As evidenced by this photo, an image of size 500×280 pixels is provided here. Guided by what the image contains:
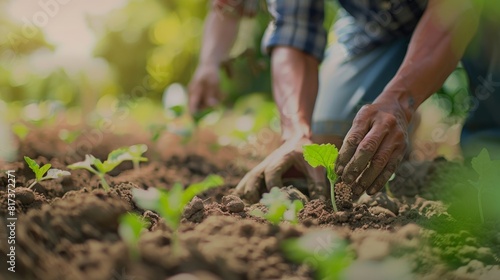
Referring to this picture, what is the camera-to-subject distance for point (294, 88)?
199cm

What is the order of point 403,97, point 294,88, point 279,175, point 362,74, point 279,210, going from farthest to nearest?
point 362,74 → point 294,88 → point 279,175 → point 403,97 → point 279,210

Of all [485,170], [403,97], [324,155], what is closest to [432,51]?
[403,97]

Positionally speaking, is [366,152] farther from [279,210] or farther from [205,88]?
[205,88]

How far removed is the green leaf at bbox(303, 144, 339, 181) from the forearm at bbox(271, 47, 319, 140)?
1.29ft

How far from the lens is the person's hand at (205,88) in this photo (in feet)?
7.95

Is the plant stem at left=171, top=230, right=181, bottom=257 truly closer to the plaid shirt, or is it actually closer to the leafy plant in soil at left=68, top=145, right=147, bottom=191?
the leafy plant in soil at left=68, top=145, right=147, bottom=191

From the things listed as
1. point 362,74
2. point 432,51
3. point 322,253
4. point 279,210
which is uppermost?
point 362,74

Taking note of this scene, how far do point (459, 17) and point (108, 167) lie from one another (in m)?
1.02

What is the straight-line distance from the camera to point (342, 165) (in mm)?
1451

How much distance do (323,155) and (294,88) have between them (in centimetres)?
61

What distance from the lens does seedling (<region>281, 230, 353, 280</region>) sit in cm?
95

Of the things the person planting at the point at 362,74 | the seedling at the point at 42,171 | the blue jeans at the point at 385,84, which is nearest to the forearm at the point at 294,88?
the person planting at the point at 362,74

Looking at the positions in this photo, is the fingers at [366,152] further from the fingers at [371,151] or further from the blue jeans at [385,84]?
the blue jeans at [385,84]

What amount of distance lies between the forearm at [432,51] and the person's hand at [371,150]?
10 centimetres
